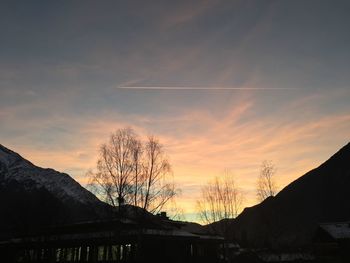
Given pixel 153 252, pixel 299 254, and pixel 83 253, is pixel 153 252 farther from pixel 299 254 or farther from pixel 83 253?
pixel 299 254

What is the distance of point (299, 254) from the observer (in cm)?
5406

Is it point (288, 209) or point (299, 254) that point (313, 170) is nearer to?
point (288, 209)

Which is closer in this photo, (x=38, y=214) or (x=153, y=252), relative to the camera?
(x=153, y=252)

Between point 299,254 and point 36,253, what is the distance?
38.0 metres

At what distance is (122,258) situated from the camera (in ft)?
102

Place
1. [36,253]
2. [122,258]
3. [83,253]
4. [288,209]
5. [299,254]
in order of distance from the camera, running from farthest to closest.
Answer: [288,209] → [299,254] → [36,253] → [83,253] → [122,258]

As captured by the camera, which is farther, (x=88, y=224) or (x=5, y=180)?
(x=5, y=180)

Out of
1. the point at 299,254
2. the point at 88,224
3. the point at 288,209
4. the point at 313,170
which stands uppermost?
the point at 313,170

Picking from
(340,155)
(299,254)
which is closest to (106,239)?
(299,254)

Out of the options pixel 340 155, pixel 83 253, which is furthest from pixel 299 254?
pixel 340 155

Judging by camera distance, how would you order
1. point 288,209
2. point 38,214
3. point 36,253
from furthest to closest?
1. point 288,209
2. point 38,214
3. point 36,253

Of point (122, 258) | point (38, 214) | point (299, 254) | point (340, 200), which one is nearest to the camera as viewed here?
point (122, 258)

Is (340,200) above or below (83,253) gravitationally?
above

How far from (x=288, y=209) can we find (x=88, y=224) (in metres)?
125
